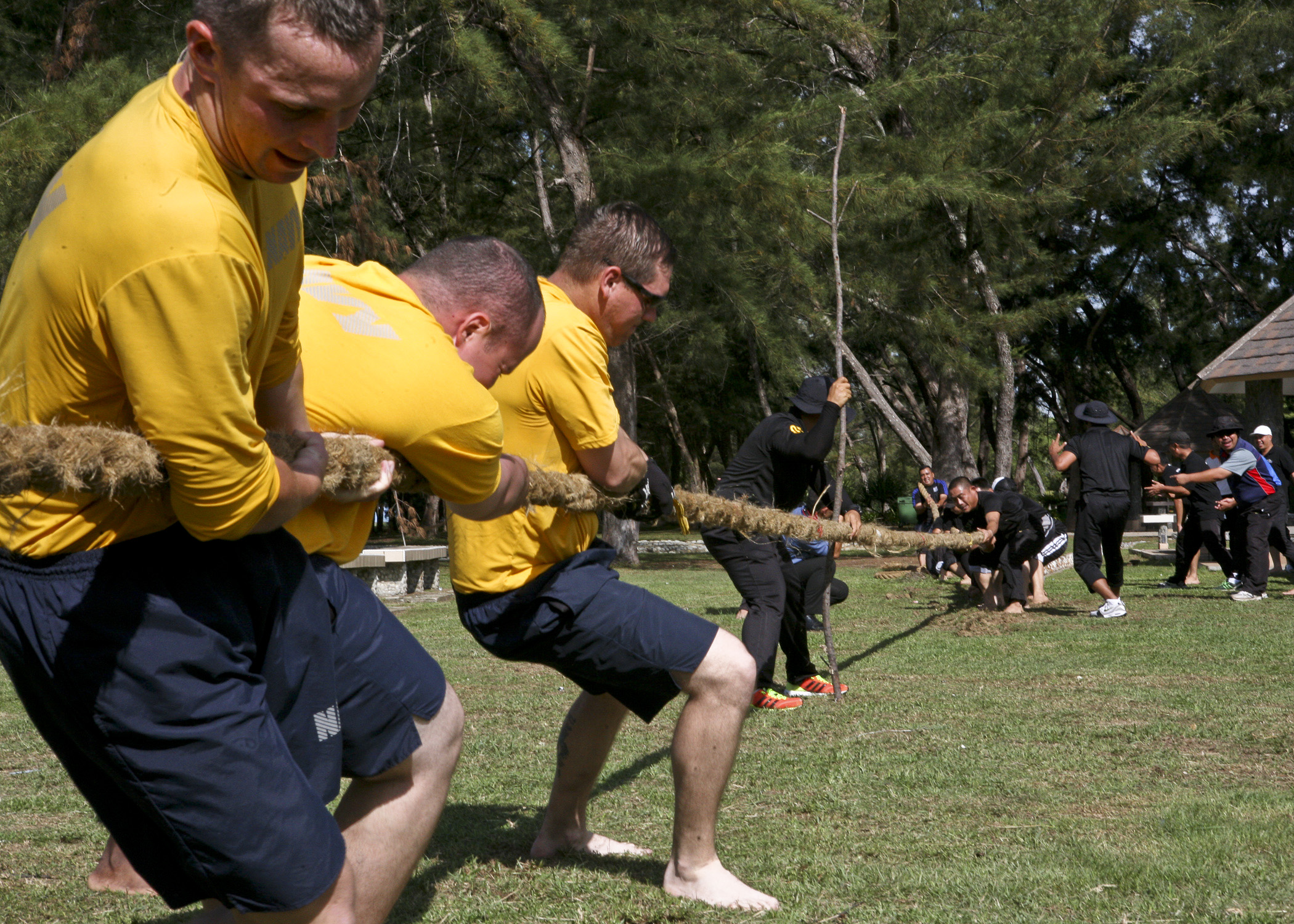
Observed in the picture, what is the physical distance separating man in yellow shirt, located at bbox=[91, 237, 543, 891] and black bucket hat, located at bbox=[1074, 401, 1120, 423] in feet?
32.7

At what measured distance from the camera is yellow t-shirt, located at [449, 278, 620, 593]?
3.23 meters

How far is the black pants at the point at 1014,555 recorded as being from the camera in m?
11.3

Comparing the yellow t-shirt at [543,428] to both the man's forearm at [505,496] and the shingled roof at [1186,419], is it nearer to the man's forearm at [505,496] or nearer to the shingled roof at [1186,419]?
the man's forearm at [505,496]

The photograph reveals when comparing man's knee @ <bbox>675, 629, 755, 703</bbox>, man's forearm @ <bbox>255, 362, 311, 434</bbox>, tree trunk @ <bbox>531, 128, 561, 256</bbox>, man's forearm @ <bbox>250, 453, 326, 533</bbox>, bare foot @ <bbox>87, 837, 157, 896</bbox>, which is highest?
tree trunk @ <bbox>531, 128, 561, 256</bbox>

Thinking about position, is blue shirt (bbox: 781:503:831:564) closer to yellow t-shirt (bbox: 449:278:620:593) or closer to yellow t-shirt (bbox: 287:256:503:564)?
yellow t-shirt (bbox: 449:278:620:593)

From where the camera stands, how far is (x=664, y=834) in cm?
402

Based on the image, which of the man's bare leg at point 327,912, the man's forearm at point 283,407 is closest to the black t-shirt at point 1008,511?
the man's forearm at point 283,407

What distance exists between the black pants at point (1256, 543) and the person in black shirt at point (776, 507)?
6964mm

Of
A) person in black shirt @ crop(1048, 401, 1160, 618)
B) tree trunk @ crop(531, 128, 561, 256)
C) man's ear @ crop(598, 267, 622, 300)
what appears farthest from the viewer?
tree trunk @ crop(531, 128, 561, 256)

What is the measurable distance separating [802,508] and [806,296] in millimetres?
7414

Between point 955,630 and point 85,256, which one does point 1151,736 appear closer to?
point 955,630

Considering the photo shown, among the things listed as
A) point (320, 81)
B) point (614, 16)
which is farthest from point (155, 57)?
point (320, 81)

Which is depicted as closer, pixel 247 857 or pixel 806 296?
pixel 247 857

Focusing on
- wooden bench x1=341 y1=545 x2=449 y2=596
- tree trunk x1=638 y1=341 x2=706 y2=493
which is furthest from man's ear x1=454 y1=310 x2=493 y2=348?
tree trunk x1=638 y1=341 x2=706 y2=493
